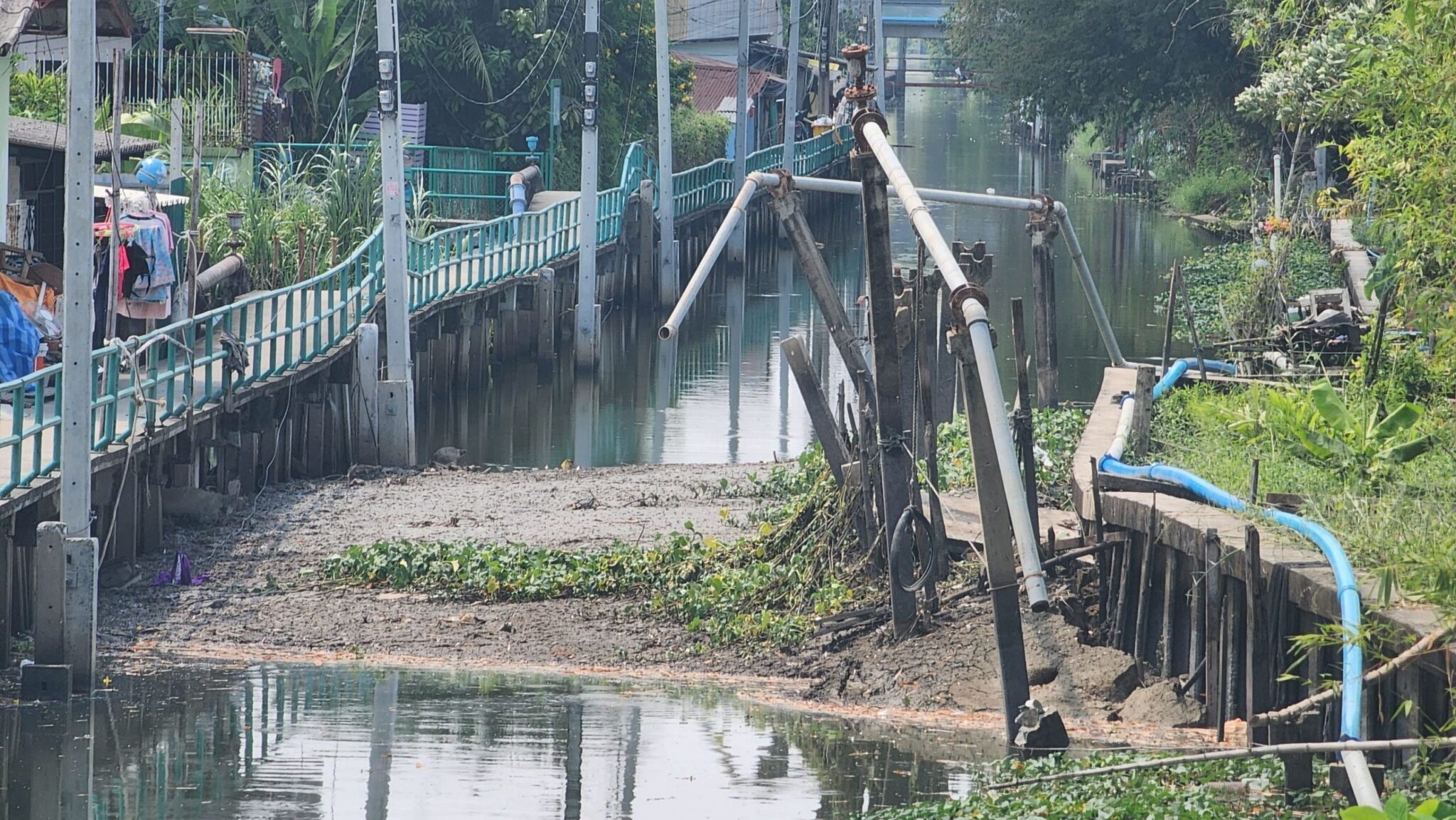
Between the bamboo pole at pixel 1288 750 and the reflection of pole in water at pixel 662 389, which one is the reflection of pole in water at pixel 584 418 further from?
the bamboo pole at pixel 1288 750

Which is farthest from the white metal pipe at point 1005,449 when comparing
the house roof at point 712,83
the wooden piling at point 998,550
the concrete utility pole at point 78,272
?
the house roof at point 712,83

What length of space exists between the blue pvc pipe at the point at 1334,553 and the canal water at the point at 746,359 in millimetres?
11950

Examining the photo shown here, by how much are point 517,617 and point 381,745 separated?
355cm

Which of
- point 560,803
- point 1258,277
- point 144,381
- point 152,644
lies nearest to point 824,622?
point 560,803

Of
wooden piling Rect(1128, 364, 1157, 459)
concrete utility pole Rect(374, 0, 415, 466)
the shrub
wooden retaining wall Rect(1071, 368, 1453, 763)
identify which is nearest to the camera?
wooden retaining wall Rect(1071, 368, 1453, 763)

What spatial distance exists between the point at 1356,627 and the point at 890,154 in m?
3.69

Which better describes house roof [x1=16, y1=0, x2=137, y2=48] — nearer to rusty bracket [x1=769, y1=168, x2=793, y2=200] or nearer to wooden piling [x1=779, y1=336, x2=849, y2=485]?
wooden piling [x1=779, y1=336, x2=849, y2=485]

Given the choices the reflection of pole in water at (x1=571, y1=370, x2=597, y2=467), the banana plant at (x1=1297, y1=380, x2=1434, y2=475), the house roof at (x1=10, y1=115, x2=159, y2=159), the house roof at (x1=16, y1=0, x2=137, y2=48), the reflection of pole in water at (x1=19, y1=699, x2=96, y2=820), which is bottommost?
the reflection of pole in water at (x1=571, y1=370, x2=597, y2=467)

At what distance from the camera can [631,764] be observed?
33.1 ft

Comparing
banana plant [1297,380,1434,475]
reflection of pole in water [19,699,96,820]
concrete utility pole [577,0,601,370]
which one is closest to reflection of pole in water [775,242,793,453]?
concrete utility pole [577,0,601,370]

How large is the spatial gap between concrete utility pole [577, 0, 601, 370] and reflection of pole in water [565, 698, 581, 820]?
1857 cm

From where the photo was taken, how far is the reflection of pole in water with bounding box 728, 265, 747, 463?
25413mm

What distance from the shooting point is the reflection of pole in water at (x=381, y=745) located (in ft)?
30.2

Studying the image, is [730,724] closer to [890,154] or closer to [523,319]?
[890,154]
